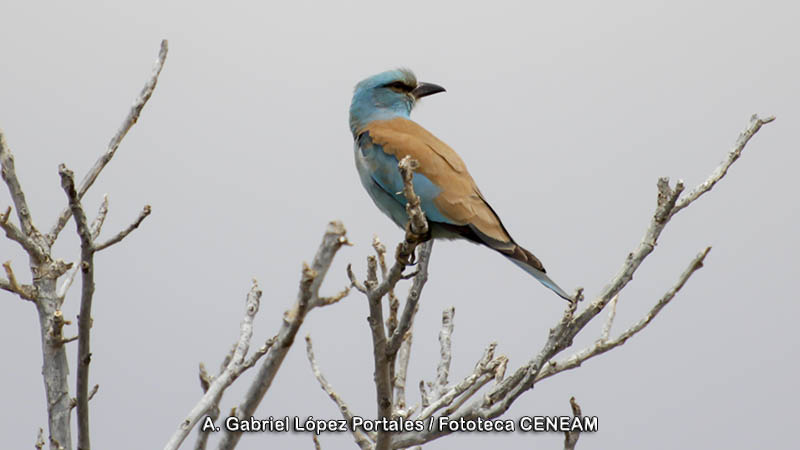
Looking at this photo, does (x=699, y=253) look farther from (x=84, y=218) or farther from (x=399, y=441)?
(x=84, y=218)

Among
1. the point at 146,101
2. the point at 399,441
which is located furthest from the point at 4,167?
the point at 399,441

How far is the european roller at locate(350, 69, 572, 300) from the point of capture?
3812 millimetres

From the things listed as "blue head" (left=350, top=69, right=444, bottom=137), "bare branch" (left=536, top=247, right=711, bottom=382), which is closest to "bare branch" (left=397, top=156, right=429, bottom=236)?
"bare branch" (left=536, top=247, right=711, bottom=382)

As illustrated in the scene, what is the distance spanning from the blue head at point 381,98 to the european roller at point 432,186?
2.7 inches

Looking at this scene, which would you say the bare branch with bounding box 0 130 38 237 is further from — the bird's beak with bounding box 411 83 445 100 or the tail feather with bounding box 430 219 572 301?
the bird's beak with bounding box 411 83 445 100

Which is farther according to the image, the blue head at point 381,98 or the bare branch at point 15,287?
the blue head at point 381,98

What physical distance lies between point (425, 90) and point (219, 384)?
9.14 ft

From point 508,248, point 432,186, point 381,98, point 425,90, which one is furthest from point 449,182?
point 425,90

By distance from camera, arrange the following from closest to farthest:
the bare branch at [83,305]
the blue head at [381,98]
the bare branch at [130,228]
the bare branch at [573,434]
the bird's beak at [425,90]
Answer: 1. the bare branch at [83,305]
2. the bare branch at [130,228]
3. the bare branch at [573,434]
4. the blue head at [381,98]
5. the bird's beak at [425,90]

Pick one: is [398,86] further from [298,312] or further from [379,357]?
[298,312]

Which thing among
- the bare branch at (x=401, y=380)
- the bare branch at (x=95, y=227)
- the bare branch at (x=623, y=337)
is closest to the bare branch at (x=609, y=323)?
the bare branch at (x=623, y=337)

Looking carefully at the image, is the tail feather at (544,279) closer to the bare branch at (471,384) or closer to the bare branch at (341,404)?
the bare branch at (471,384)

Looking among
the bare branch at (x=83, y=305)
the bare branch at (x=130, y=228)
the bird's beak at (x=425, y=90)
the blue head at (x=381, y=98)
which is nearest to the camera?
the bare branch at (x=83, y=305)

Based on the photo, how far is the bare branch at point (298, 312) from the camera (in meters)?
1.79
